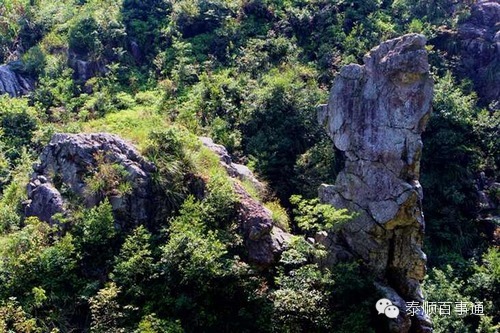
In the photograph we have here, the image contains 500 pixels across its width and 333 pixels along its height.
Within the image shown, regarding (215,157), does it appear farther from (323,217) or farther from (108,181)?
(323,217)

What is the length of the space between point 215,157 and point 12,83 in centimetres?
1126

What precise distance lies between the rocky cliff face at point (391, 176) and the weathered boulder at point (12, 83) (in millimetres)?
14181

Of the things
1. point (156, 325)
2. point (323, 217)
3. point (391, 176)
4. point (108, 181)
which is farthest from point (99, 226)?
point (391, 176)

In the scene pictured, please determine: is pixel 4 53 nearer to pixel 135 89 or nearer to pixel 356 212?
pixel 135 89

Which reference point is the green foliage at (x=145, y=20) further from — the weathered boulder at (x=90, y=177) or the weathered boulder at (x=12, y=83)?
the weathered boulder at (x=90, y=177)

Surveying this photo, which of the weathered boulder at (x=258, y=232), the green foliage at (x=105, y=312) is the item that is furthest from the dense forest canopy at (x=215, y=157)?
the weathered boulder at (x=258, y=232)

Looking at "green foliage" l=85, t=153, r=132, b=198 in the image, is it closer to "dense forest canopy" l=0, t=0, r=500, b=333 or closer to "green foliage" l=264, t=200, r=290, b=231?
"dense forest canopy" l=0, t=0, r=500, b=333

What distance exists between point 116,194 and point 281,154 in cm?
638

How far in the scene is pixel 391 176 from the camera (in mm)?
11750

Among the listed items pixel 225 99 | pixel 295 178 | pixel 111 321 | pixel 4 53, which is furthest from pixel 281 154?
pixel 4 53

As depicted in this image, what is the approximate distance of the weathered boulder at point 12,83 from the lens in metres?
19.4

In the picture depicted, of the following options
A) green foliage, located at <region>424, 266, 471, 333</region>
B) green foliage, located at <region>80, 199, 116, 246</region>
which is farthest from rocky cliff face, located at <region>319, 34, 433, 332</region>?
green foliage, located at <region>80, 199, 116, 246</region>

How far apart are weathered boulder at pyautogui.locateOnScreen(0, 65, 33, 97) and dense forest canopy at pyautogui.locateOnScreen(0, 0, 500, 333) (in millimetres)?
66

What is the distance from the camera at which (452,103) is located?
18.5 m
